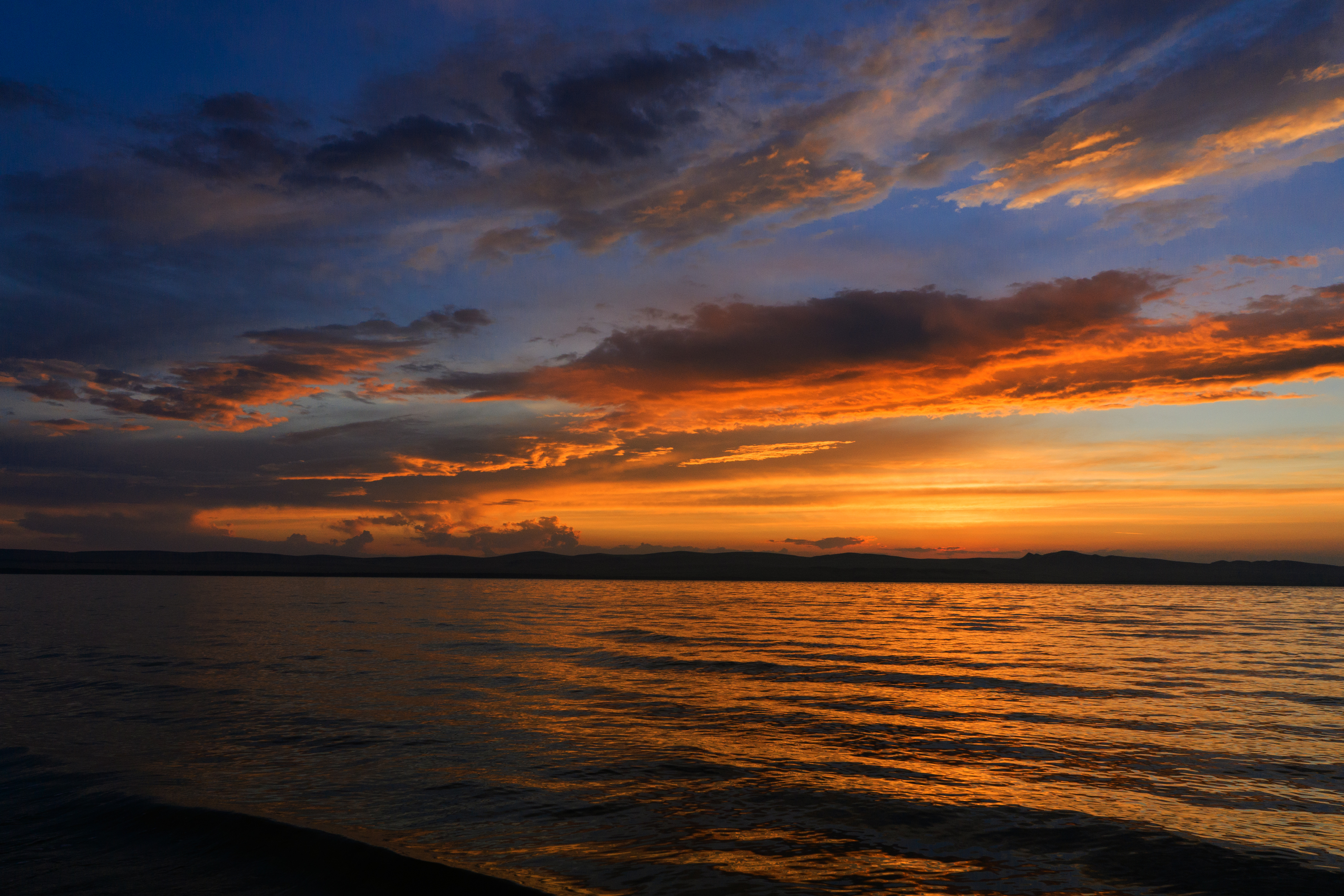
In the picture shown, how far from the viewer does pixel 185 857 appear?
31.4 feet

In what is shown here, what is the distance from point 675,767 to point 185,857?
25.6 feet

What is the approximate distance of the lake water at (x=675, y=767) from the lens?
911 centimetres

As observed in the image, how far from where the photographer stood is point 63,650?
3064cm

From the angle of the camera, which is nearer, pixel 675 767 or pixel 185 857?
pixel 185 857

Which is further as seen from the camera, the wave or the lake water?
the lake water

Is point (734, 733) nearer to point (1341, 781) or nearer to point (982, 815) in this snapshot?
point (982, 815)

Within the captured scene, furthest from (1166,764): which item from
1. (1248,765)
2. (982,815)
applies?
(982,815)

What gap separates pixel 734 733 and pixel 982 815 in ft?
20.9

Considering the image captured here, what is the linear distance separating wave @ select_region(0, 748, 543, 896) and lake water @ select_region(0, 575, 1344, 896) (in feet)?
0.15

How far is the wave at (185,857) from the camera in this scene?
8539 mm

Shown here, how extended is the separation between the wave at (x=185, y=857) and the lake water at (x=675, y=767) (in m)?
0.05

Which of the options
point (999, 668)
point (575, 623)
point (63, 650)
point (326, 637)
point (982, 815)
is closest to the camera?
point (982, 815)

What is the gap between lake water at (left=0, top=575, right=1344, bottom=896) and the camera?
9.11 metres

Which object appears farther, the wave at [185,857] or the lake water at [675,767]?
the lake water at [675,767]
